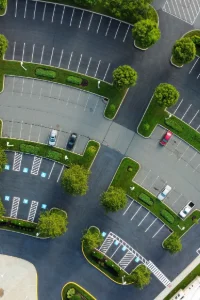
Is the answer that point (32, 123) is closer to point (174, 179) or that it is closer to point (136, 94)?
point (136, 94)

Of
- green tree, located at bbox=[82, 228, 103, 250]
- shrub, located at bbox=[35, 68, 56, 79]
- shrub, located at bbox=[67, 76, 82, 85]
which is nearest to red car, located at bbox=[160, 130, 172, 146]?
shrub, located at bbox=[67, 76, 82, 85]

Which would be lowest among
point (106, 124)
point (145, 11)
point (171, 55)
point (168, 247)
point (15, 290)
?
point (15, 290)

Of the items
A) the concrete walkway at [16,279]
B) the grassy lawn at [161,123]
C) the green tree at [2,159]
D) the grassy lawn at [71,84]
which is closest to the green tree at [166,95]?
the grassy lawn at [161,123]

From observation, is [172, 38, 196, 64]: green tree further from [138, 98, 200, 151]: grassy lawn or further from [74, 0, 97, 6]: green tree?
[74, 0, 97, 6]: green tree

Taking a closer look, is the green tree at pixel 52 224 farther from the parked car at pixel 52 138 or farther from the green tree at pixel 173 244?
the green tree at pixel 173 244

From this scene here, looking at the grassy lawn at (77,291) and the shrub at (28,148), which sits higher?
the shrub at (28,148)

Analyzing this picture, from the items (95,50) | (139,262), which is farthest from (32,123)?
(139,262)
